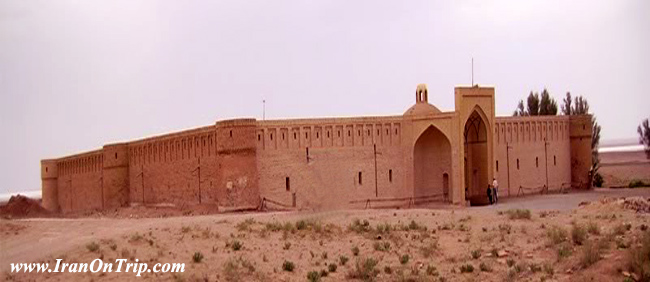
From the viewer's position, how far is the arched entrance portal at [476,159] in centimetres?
4441

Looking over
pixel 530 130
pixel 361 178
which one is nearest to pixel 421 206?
pixel 361 178

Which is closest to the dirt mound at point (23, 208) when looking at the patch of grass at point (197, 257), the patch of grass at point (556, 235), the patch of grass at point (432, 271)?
the patch of grass at point (197, 257)

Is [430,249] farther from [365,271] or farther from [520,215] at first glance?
[520,215]

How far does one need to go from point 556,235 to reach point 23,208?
37.9 m

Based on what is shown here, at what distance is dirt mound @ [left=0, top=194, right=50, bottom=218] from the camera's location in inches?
2047

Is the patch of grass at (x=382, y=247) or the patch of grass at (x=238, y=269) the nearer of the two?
the patch of grass at (x=238, y=269)

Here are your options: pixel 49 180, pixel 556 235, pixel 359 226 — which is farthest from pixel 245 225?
pixel 49 180

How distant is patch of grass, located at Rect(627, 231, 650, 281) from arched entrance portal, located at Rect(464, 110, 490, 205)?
22.4 metres

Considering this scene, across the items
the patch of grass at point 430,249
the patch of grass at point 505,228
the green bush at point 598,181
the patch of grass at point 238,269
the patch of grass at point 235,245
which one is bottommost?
the patch of grass at point 238,269

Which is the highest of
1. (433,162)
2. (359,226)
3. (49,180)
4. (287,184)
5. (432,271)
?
(433,162)

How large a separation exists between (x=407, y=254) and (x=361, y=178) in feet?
49.5

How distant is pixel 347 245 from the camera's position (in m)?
25.4

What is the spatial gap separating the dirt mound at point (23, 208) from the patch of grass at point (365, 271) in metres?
33.5

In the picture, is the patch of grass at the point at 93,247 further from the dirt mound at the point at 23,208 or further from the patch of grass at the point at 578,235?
the dirt mound at the point at 23,208
